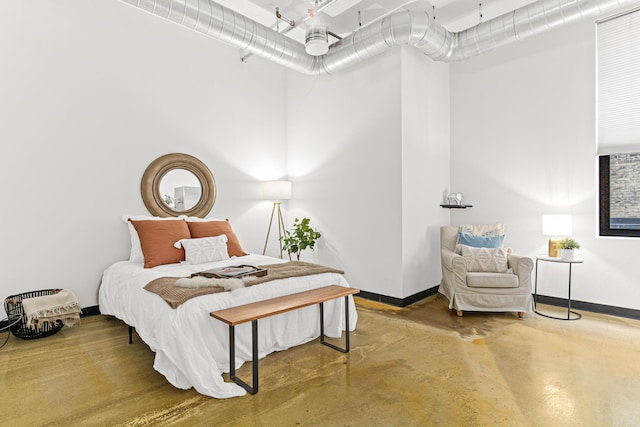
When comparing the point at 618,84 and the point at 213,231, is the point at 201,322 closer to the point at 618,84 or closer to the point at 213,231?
the point at 213,231

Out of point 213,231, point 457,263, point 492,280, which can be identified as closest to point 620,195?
point 492,280

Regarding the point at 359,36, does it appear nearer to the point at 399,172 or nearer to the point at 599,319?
the point at 399,172

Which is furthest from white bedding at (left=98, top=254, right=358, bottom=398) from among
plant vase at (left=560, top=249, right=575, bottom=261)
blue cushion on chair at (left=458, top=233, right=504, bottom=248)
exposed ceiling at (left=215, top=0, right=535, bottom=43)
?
exposed ceiling at (left=215, top=0, right=535, bottom=43)

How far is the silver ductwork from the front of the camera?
330cm

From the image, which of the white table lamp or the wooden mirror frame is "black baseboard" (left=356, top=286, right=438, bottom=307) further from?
the wooden mirror frame

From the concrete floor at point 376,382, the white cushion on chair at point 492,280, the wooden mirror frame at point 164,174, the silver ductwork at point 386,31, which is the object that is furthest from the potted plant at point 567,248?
the wooden mirror frame at point 164,174

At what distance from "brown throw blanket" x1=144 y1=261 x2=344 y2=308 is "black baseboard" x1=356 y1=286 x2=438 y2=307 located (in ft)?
4.28

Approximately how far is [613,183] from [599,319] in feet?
4.82

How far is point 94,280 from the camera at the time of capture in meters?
3.96

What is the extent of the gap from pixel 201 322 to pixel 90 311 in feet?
7.27

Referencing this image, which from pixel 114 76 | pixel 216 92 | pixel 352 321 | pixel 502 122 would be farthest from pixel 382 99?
pixel 114 76

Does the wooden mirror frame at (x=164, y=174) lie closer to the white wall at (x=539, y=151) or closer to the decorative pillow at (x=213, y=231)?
the decorative pillow at (x=213, y=231)

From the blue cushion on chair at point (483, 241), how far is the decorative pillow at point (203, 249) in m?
2.79

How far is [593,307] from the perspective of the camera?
4.01 meters
